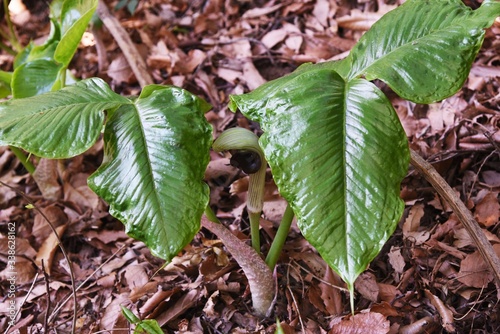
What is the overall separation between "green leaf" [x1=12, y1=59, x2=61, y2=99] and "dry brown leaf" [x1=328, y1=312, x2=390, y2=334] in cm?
116

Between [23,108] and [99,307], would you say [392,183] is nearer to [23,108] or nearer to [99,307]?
[23,108]

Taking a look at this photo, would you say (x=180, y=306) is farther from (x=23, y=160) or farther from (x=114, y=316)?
(x=23, y=160)

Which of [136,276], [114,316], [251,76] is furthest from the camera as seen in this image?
[251,76]

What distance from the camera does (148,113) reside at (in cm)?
103

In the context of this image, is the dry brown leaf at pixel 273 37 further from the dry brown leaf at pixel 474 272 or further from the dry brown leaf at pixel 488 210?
the dry brown leaf at pixel 474 272

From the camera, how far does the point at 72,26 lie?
4.44 feet

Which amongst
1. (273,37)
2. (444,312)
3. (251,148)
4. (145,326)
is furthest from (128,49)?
(444,312)

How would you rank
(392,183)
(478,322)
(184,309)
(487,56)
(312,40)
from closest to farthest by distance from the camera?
(392,183) < (478,322) < (184,309) < (487,56) < (312,40)

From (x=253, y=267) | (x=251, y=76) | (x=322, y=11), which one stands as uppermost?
(x=322, y=11)

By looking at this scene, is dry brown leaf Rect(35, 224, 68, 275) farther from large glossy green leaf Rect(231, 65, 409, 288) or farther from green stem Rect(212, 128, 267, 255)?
large glossy green leaf Rect(231, 65, 409, 288)

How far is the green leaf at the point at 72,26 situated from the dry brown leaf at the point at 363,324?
1.03m

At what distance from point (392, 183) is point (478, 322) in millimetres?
646

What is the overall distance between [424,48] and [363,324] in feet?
2.20

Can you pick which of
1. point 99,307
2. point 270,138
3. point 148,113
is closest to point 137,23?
point 99,307
